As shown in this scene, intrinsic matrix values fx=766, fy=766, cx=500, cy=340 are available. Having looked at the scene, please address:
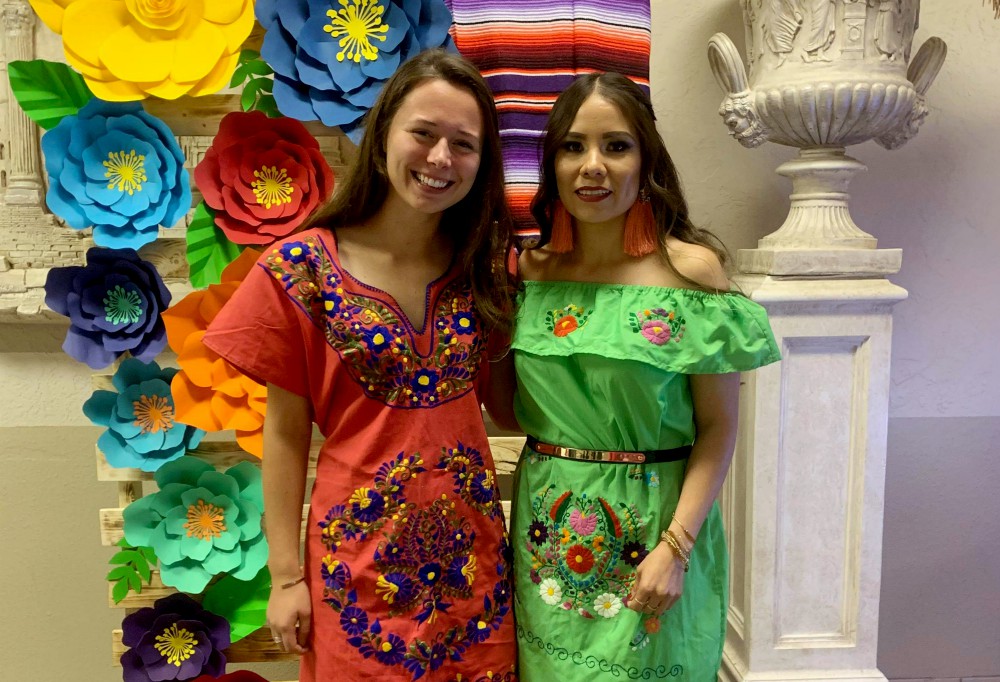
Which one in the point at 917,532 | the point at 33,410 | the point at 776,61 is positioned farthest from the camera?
the point at 917,532

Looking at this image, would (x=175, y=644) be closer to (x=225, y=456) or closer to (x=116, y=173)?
(x=225, y=456)

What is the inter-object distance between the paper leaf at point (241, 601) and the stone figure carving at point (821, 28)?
1.57m

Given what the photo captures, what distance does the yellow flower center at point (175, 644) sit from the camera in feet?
5.24

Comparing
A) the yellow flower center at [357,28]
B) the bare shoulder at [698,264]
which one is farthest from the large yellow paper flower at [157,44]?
the bare shoulder at [698,264]

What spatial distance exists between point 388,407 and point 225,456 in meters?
0.74

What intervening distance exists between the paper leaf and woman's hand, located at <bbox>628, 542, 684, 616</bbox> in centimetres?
91

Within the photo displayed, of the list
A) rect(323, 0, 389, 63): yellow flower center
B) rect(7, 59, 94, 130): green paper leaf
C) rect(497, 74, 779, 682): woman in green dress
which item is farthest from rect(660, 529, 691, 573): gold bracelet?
rect(7, 59, 94, 130): green paper leaf

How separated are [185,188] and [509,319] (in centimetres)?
76

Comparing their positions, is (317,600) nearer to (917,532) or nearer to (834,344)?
(834,344)

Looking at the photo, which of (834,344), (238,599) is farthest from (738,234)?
(238,599)

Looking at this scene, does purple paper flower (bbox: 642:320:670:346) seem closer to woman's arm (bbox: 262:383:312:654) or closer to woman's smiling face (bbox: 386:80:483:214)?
woman's smiling face (bbox: 386:80:483:214)

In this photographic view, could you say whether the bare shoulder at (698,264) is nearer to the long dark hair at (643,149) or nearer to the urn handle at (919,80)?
the long dark hair at (643,149)

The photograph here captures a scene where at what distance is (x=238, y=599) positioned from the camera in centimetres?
164

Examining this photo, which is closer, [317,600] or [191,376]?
[317,600]
